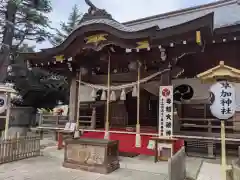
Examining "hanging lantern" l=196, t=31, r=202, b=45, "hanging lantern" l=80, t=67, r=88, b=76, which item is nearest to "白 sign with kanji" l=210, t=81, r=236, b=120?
"hanging lantern" l=196, t=31, r=202, b=45

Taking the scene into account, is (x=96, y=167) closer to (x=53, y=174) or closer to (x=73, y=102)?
(x=53, y=174)

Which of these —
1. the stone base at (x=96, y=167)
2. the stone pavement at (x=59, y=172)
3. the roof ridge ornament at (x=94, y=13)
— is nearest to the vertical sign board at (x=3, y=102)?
the stone pavement at (x=59, y=172)

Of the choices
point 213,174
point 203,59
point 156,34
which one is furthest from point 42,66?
point 213,174

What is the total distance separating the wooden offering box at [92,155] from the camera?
493cm

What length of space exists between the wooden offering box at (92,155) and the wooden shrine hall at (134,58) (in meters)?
1.43

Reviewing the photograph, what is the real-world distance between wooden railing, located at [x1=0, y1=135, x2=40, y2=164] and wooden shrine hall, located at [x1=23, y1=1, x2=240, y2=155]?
6.69ft

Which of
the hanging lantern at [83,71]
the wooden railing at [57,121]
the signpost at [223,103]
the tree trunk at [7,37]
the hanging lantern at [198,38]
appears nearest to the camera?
the signpost at [223,103]

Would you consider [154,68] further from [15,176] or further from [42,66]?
[15,176]

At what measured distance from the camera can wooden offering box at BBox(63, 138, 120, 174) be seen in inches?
194

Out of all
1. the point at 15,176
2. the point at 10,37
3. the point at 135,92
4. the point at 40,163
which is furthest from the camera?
the point at 10,37

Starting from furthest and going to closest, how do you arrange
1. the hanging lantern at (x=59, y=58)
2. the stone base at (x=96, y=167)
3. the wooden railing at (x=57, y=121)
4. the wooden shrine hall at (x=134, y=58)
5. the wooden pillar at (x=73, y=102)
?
the wooden railing at (x=57, y=121), the wooden pillar at (x=73, y=102), the hanging lantern at (x=59, y=58), the wooden shrine hall at (x=134, y=58), the stone base at (x=96, y=167)

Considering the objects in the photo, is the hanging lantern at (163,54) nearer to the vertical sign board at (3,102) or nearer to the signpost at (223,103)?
the signpost at (223,103)

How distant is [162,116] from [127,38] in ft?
8.66

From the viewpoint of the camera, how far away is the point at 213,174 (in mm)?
4809
